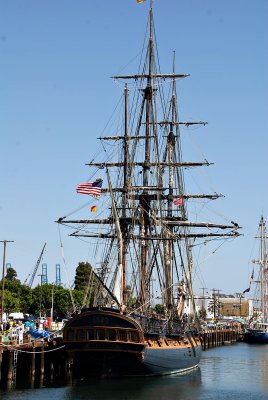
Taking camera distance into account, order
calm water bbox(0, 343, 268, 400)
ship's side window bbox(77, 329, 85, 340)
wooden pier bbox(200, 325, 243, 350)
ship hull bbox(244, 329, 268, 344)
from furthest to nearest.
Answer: ship hull bbox(244, 329, 268, 344) < wooden pier bbox(200, 325, 243, 350) < ship's side window bbox(77, 329, 85, 340) < calm water bbox(0, 343, 268, 400)

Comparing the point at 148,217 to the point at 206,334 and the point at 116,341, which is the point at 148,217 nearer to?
the point at 116,341

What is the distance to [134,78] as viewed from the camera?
6962 cm

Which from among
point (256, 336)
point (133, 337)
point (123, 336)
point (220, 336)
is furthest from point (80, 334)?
point (256, 336)

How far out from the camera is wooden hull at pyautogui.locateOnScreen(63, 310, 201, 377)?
52.0 meters

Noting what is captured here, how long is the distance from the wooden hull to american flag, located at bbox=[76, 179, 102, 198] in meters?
10.0

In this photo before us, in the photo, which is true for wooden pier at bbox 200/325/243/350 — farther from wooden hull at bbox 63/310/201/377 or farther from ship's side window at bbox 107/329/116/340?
ship's side window at bbox 107/329/116/340

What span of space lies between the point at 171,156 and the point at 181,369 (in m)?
29.1

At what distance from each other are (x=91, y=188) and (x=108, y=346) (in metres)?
12.4

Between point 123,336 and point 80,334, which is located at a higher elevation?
point 80,334

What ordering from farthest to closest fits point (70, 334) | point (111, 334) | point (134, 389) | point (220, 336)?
point (220, 336) → point (70, 334) → point (111, 334) → point (134, 389)

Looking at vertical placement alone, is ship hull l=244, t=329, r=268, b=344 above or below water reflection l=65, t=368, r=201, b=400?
above

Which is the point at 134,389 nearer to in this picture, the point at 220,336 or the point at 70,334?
the point at 70,334

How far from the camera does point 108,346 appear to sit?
52.2m

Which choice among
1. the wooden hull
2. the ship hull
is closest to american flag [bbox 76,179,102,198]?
the wooden hull
